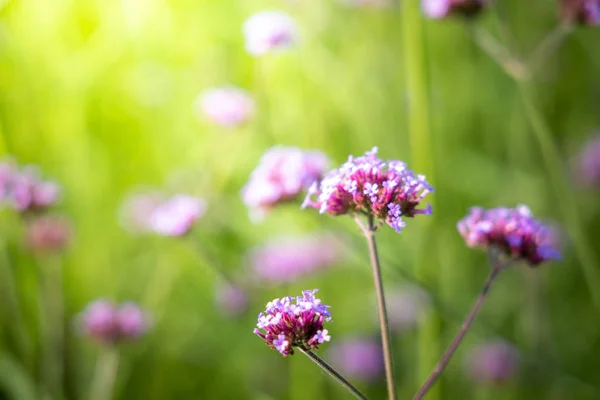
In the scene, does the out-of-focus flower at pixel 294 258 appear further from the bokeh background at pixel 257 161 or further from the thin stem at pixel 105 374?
the thin stem at pixel 105 374

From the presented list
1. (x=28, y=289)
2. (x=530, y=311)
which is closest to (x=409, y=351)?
(x=530, y=311)

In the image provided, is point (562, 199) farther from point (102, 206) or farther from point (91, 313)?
point (102, 206)

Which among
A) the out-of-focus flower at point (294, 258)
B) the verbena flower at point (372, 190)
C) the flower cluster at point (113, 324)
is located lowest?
the flower cluster at point (113, 324)

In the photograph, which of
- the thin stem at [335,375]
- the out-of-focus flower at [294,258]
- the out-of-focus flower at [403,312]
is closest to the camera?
the thin stem at [335,375]

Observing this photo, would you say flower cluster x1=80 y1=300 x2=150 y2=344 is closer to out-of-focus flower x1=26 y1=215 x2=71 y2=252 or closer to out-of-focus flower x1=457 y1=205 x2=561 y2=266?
out-of-focus flower x1=26 y1=215 x2=71 y2=252

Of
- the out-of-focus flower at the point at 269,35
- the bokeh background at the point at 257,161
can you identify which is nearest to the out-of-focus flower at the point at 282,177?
the bokeh background at the point at 257,161
